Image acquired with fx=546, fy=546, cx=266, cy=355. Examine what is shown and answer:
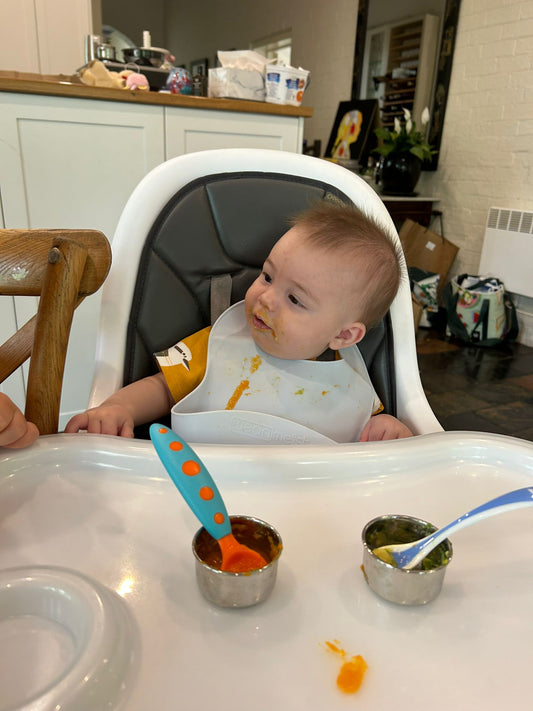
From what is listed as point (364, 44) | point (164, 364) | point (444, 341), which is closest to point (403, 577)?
point (164, 364)

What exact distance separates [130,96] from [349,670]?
1.84 meters

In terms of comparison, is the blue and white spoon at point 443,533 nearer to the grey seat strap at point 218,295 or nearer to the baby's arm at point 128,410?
the baby's arm at point 128,410

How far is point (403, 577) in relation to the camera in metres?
0.44

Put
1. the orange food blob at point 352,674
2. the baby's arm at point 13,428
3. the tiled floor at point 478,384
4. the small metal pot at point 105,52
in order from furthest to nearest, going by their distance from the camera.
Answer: the tiled floor at point 478,384 < the small metal pot at point 105,52 < the baby's arm at point 13,428 < the orange food blob at point 352,674

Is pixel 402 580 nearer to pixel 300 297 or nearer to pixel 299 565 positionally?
pixel 299 565

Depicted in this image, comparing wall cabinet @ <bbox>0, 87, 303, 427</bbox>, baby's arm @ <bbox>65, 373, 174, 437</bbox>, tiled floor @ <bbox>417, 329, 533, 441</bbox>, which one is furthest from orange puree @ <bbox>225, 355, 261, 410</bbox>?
tiled floor @ <bbox>417, 329, 533, 441</bbox>

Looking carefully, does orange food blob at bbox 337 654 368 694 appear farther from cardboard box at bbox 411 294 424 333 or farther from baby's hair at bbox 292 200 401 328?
cardboard box at bbox 411 294 424 333

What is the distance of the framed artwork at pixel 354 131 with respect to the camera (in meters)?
3.85

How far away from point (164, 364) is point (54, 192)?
120cm

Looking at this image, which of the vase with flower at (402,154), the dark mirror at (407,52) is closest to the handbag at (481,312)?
the vase with flower at (402,154)

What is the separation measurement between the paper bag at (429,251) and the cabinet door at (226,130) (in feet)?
5.70

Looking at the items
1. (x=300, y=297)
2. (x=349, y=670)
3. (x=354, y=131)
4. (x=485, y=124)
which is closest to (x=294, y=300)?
(x=300, y=297)

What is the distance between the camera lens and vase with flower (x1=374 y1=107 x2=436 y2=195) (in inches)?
137

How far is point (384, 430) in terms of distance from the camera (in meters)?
0.87
